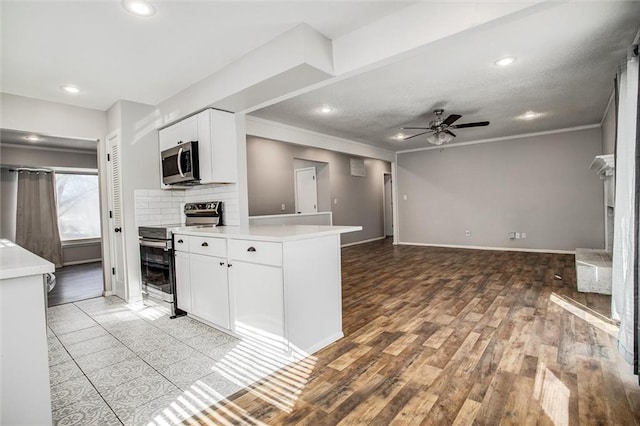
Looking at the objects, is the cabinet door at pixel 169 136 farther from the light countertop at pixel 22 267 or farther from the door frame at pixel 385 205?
the door frame at pixel 385 205

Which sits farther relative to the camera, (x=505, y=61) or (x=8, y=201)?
(x=8, y=201)

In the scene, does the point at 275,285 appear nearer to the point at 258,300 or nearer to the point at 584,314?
the point at 258,300

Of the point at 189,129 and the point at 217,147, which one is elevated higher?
the point at 189,129

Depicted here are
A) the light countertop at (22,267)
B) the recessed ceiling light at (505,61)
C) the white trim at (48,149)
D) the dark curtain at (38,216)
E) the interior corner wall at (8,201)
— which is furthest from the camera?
the dark curtain at (38,216)

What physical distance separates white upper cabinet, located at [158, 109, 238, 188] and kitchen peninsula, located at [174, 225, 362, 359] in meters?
0.79

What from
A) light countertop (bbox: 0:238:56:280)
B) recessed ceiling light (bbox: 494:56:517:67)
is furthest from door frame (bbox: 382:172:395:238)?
light countertop (bbox: 0:238:56:280)

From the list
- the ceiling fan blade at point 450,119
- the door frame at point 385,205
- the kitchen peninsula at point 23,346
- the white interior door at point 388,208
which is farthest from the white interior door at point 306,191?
the kitchen peninsula at point 23,346

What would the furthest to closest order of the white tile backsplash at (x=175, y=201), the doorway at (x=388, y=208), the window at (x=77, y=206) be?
1. the doorway at (x=388, y=208)
2. the window at (x=77, y=206)
3. the white tile backsplash at (x=175, y=201)

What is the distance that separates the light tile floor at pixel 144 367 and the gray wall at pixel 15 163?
3.85 m

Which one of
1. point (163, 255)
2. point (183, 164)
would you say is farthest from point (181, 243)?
point (183, 164)

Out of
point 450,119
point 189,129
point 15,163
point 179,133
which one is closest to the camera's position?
point 189,129

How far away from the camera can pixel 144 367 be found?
222 cm

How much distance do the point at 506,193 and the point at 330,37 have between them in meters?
5.86

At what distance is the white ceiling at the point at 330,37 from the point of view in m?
2.17
